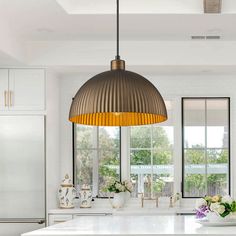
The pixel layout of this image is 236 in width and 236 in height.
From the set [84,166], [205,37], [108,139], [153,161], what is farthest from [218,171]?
[205,37]

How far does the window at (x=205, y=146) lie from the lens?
664 centimetres

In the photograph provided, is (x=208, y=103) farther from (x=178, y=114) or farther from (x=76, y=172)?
(x=76, y=172)

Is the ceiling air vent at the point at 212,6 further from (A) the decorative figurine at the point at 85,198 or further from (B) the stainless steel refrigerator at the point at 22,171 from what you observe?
(A) the decorative figurine at the point at 85,198

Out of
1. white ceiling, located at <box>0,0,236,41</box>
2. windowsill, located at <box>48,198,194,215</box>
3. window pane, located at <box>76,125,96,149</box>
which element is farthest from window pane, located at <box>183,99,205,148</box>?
white ceiling, located at <box>0,0,236,41</box>

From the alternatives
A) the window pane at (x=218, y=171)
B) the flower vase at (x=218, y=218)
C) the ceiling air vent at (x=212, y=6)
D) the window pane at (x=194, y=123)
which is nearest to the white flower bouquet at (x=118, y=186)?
the window pane at (x=194, y=123)

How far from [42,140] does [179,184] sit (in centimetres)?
181

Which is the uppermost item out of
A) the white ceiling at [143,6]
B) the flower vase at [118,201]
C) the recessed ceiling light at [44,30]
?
the white ceiling at [143,6]

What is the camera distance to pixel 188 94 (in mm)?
6648

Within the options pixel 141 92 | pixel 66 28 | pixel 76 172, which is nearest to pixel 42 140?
pixel 76 172

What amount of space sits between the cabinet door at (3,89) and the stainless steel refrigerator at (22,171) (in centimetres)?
12

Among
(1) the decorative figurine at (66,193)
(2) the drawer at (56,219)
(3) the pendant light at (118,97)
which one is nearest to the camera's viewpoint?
(3) the pendant light at (118,97)

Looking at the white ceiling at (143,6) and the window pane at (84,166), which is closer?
the white ceiling at (143,6)

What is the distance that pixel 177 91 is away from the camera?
21.8ft

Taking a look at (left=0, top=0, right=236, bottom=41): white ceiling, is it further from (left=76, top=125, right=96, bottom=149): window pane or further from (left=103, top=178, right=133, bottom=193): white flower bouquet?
(left=103, top=178, right=133, bottom=193): white flower bouquet
